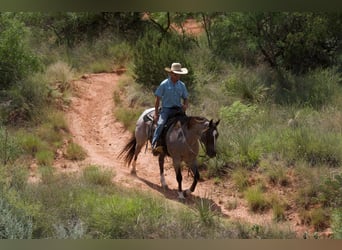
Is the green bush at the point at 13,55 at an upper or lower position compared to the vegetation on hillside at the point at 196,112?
upper

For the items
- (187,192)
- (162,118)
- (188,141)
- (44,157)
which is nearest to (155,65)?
(44,157)

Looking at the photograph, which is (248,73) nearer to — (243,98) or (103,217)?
(243,98)

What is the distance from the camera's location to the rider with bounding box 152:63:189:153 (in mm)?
9031

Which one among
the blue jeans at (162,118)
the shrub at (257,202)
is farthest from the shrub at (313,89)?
the blue jeans at (162,118)

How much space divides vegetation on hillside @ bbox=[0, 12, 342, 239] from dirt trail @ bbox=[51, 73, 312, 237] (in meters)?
0.21

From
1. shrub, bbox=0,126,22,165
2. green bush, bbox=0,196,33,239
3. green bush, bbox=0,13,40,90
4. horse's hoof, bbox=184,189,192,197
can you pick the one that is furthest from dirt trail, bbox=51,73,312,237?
green bush, bbox=0,196,33,239

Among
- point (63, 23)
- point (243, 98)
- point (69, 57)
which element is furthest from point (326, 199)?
point (63, 23)

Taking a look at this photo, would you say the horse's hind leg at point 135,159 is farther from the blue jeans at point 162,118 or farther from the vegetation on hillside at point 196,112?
the blue jeans at point 162,118

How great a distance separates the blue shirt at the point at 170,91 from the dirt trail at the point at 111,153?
1.66 m

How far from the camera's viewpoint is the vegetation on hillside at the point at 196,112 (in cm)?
705

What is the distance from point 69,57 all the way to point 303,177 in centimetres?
1059

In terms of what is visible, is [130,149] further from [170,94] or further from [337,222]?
[337,222]

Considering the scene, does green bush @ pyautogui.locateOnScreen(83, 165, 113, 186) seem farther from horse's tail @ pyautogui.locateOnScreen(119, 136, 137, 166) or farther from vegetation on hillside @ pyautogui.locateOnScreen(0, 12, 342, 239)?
horse's tail @ pyautogui.locateOnScreen(119, 136, 137, 166)

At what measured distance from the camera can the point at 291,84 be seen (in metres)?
15.2
